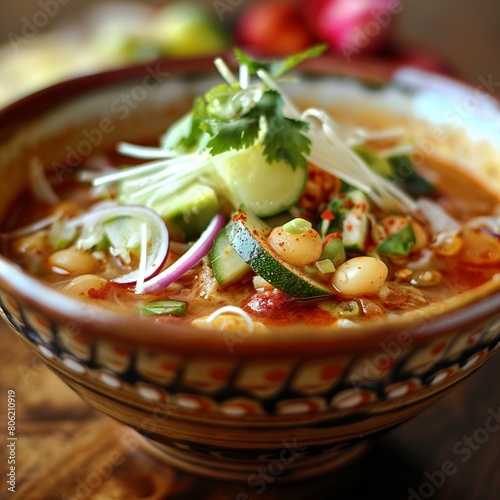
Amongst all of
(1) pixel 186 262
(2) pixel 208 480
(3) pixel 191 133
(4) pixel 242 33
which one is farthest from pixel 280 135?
(4) pixel 242 33

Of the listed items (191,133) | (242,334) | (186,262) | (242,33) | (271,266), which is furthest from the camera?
(242,33)

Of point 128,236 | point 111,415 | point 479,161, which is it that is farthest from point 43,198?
point 479,161

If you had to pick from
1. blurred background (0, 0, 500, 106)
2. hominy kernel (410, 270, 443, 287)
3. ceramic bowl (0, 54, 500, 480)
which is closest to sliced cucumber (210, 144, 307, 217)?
hominy kernel (410, 270, 443, 287)

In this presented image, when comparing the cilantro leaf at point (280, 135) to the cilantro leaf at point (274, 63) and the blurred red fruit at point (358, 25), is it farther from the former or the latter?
the blurred red fruit at point (358, 25)

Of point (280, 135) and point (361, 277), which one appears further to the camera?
point (280, 135)

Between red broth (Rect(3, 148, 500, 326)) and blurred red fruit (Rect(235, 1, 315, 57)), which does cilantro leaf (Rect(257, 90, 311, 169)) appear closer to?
red broth (Rect(3, 148, 500, 326))

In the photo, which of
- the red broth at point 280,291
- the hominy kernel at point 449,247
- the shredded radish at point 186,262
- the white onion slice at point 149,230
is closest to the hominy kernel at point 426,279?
the red broth at point 280,291

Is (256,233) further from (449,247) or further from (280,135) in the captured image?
(449,247)
